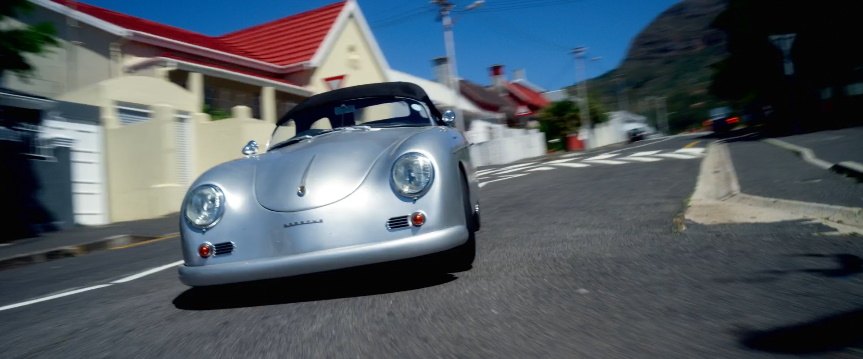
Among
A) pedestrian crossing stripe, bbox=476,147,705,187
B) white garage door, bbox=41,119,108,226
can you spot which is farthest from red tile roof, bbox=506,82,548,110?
white garage door, bbox=41,119,108,226

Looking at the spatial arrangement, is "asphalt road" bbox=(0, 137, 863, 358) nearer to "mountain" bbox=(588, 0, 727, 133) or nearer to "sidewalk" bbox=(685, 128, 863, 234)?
"sidewalk" bbox=(685, 128, 863, 234)

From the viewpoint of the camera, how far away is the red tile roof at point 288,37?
25078mm

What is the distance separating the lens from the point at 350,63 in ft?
90.1

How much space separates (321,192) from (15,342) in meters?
1.75

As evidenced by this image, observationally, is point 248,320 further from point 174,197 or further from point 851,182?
point 174,197

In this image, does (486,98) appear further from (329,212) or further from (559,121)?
(329,212)

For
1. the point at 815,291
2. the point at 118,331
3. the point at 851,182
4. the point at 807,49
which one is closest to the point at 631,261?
the point at 815,291

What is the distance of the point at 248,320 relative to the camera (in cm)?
369

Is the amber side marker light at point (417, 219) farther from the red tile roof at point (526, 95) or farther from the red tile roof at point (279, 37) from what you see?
the red tile roof at point (526, 95)

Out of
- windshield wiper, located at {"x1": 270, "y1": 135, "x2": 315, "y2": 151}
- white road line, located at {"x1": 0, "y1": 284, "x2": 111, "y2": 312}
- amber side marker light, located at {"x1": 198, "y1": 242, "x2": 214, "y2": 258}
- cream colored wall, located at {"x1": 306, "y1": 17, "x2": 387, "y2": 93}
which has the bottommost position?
white road line, located at {"x1": 0, "y1": 284, "x2": 111, "y2": 312}

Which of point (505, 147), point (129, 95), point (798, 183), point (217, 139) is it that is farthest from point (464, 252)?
point (505, 147)

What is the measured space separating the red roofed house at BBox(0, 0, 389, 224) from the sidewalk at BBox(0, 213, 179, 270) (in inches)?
50.4

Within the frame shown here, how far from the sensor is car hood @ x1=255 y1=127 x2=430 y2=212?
386cm

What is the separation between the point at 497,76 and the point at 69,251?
158 feet
